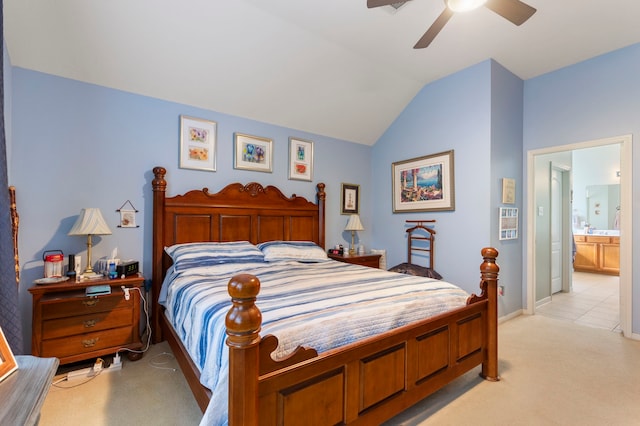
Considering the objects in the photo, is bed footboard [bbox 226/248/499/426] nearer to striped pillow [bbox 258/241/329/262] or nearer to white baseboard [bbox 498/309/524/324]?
white baseboard [bbox 498/309/524/324]

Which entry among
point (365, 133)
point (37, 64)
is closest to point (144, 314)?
point (37, 64)

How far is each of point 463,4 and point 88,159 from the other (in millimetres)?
3352

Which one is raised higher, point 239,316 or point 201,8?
point 201,8

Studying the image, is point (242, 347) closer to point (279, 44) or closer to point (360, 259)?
point (279, 44)

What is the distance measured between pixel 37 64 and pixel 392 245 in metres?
4.48

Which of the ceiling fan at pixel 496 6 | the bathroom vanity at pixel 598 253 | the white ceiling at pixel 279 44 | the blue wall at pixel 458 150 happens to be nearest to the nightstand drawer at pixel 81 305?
the white ceiling at pixel 279 44

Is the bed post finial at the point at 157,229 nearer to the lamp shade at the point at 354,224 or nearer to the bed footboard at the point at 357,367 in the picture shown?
the bed footboard at the point at 357,367

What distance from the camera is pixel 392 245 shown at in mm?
4555

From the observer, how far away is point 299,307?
5.25ft

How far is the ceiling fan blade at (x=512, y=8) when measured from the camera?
74.5 inches

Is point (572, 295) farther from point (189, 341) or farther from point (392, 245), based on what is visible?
point (189, 341)

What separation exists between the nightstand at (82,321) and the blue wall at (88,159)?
500mm

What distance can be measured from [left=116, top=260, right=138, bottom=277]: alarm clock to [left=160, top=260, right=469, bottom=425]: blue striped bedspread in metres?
0.40

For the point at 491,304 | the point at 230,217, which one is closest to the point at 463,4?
the point at 491,304
